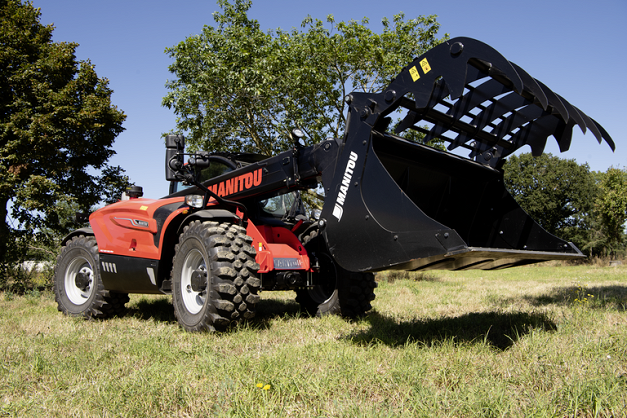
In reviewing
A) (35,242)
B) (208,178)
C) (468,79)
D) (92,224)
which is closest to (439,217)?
(468,79)

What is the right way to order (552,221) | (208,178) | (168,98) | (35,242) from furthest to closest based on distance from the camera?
(552,221), (168,98), (35,242), (208,178)

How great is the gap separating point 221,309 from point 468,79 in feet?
9.76

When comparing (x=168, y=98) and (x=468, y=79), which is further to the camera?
(x=168, y=98)

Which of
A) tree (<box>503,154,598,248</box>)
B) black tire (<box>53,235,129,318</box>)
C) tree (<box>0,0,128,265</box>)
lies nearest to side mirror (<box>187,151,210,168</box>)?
black tire (<box>53,235,129,318</box>)

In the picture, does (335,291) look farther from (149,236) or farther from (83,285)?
(83,285)

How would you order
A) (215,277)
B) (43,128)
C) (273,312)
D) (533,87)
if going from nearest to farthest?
(533,87)
(215,277)
(273,312)
(43,128)

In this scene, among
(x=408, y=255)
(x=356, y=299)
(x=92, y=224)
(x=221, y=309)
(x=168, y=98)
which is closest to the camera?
(x=408, y=255)

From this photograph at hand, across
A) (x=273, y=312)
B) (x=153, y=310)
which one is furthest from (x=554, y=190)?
(x=153, y=310)

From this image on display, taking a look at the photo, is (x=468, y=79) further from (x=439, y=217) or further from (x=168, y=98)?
(x=168, y=98)

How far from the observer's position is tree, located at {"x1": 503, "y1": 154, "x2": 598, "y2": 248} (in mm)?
36562

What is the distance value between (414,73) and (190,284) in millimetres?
3253

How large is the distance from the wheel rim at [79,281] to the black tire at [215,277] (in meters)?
2.31

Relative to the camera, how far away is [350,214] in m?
3.75

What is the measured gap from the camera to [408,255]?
129 inches
